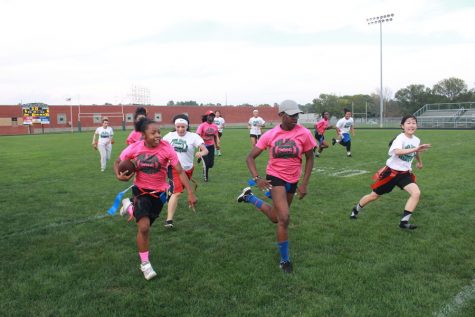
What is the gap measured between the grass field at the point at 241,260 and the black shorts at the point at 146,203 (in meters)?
0.70

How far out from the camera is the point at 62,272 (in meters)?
4.88

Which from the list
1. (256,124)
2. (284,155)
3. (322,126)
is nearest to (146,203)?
(284,155)

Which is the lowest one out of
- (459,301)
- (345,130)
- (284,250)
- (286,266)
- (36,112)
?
(459,301)

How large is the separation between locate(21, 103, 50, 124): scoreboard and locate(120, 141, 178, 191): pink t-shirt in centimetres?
5870

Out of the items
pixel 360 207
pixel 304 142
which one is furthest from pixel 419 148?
pixel 304 142

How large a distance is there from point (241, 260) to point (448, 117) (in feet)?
150

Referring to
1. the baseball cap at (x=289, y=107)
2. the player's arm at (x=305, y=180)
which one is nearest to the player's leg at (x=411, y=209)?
the player's arm at (x=305, y=180)

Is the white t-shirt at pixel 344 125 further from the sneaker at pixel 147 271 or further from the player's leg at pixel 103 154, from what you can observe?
the sneaker at pixel 147 271

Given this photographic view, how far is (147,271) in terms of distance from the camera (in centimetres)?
466

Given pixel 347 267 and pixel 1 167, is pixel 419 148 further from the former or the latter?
pixel 1 167

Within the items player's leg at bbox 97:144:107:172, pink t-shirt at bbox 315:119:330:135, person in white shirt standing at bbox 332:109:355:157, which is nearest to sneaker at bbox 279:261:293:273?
player's leg at bbox 97:144:107:172

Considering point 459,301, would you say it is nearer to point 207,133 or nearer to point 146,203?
point 146,203

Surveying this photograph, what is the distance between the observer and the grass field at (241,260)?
13.1ft

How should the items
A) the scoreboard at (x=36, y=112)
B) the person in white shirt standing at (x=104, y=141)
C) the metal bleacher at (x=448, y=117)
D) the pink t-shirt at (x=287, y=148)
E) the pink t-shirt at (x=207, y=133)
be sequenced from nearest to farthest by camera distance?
the pink t-shirt at (x=287, y=148) < the pink t-shirt at (x=207, y=133) < the person in white shirt standing at (x=104, y=141) < the metal bleacher at (x=448, y=117) < the scoreboard at (x=36, y=112)
